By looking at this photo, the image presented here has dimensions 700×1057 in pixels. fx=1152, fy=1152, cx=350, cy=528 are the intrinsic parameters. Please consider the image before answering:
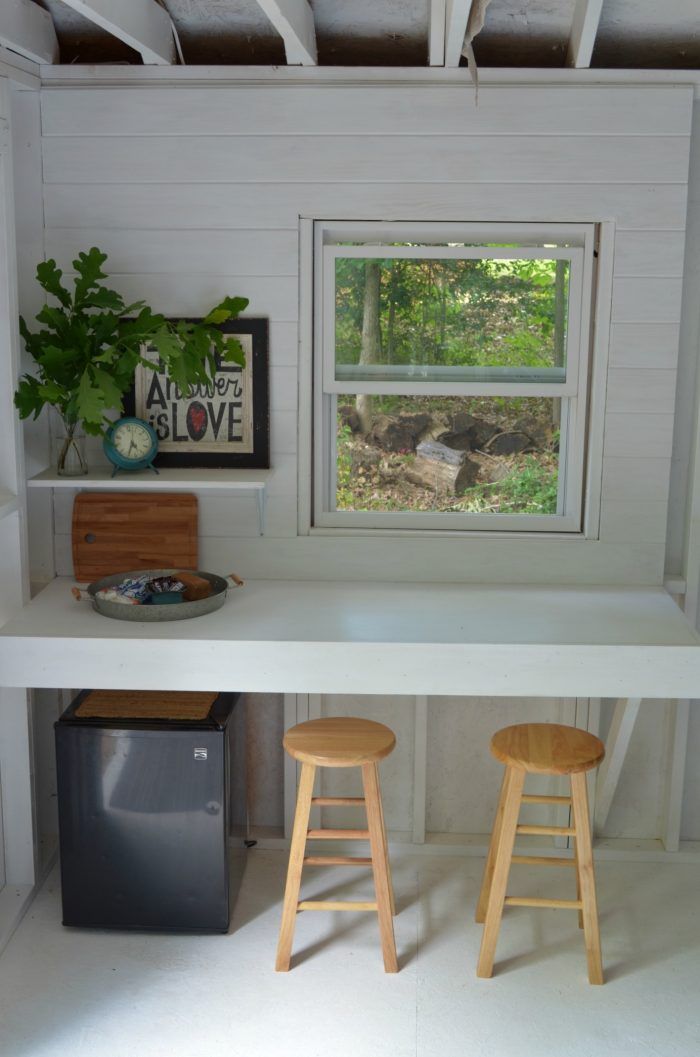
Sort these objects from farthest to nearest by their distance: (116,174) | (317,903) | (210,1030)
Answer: (116,174), (317,903), (210,1030)

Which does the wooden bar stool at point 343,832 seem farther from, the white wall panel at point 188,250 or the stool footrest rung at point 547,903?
the white wall panel at point 188,250

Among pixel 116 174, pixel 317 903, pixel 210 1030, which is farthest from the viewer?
pixel 116 174

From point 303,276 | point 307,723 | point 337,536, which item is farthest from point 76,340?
point 307,723

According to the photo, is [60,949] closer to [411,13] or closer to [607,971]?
[607,971]

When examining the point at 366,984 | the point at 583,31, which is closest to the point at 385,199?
the point at 583,31

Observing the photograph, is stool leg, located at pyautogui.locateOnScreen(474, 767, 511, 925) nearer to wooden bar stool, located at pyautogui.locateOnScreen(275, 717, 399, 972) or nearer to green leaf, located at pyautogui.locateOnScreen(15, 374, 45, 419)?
wooden bar stool, located at pyautogui.locateOnScreen(275, 717, 399, 972)

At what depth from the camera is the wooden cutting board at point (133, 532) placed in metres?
3.90

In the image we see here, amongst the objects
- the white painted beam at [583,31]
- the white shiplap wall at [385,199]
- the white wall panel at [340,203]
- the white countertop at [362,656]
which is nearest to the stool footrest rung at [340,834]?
the white countertop at [362,656]

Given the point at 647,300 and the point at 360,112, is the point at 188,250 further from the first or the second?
the point at 647,300

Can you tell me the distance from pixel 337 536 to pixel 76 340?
3.52 ft

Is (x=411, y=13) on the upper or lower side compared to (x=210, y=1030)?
upper

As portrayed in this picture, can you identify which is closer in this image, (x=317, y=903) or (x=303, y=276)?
(x=317, y=903)

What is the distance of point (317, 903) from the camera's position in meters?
3.43

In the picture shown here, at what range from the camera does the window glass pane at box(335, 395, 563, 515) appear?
13.1 ft
